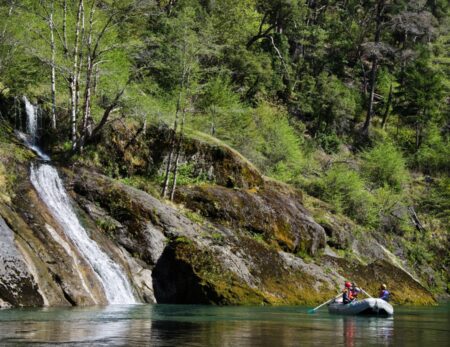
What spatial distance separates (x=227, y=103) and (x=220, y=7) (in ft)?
54.3

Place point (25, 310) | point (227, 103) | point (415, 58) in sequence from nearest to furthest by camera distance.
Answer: point (25, 310) < point (227, 103) < point (415, 58)

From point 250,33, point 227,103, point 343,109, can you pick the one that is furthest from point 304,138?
point 227,103

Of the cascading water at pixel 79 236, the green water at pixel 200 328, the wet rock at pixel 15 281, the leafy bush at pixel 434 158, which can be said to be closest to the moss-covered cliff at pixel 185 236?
the wet rock at pixel 15 281

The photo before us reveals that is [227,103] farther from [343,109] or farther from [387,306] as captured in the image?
[387,306]

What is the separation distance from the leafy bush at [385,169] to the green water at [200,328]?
35.6 meters

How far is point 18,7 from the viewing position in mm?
37969

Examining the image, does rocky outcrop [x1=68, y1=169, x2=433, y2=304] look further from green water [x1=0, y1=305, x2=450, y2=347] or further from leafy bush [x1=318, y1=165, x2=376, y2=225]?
leafy bush [x1=318, y1=165, x2=376, y2=225]

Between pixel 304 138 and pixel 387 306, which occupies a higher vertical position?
pixel 304 138

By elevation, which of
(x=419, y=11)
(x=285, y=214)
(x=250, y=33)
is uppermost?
(x=419, y=11)

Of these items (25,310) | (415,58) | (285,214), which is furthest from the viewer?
(415,58)

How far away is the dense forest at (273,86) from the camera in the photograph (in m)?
36.0

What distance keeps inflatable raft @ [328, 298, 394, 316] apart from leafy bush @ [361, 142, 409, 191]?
33.0m

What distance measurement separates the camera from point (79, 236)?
26.6 metres

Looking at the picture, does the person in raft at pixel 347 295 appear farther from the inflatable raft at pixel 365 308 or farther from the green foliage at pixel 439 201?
the green foliage at pixel 439 201
